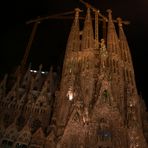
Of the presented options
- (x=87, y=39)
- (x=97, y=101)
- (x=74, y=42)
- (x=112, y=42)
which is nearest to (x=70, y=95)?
(x=97, y=101)

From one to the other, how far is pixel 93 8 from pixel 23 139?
25.0m

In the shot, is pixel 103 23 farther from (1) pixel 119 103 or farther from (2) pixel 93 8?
(1) pixel 119 103

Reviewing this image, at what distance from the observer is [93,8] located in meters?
39.2

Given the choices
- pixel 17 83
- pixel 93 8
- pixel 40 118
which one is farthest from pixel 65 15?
pixel 40 118

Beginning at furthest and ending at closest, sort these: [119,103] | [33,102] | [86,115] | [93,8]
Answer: [93,8] → [33,102] → [119,103] → [86,115]

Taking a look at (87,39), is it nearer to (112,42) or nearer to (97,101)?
(112,42)

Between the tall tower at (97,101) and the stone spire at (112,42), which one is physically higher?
the stone spire at (112,42)

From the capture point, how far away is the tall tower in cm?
2169

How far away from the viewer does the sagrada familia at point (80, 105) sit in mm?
22000

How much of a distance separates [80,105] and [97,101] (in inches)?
67.7

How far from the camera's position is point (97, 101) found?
23.2m

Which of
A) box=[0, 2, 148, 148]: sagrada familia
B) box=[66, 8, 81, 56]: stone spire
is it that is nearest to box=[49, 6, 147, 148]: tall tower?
box=[0, 2, 148, 148]: sagrada familia

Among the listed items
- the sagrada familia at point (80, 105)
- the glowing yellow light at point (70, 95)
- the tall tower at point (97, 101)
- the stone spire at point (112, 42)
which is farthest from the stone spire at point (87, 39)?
the glowing yellow light at point (70, 95)

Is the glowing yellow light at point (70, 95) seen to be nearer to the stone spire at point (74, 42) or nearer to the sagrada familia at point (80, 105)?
the sagrada familia at point (80, 105)
